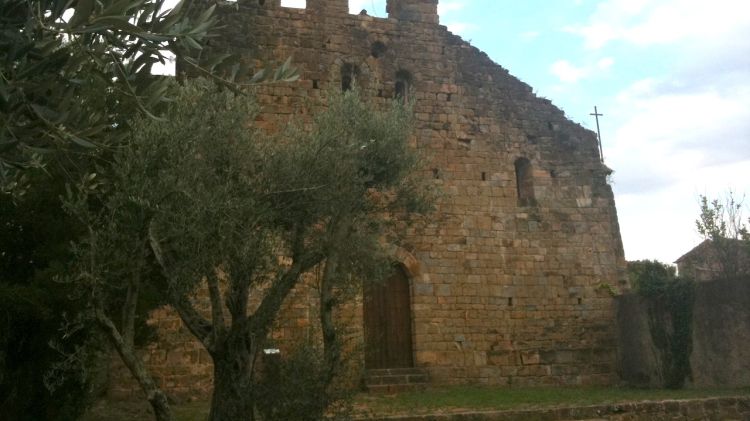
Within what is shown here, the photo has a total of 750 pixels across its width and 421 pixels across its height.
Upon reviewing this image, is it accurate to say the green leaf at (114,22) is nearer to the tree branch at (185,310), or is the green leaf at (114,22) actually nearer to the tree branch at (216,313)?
the tree branch at (185,310)

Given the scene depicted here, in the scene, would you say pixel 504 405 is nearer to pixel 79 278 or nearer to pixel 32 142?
pixel 79 278

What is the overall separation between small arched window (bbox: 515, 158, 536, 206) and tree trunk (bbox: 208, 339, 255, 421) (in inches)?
326

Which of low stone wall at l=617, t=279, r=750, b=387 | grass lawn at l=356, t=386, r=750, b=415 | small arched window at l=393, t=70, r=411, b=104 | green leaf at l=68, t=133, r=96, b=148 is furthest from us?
small arched window at l=393, t=70, r=411, b=104

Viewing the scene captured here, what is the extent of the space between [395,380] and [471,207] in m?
3.87

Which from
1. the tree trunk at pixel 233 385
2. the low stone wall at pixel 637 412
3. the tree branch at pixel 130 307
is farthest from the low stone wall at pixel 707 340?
the tree branch at pixel 130 307

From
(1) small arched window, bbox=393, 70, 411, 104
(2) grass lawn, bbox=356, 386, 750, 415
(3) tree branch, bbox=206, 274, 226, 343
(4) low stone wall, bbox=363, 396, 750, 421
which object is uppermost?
(1) small arched window, bbox=393, 70, 411, 104

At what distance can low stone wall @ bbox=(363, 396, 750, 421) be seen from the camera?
28.2 ft

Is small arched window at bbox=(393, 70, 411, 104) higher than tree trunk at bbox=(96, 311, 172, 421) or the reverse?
higher

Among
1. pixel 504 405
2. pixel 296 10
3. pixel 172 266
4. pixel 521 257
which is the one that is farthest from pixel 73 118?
pixel 521 257

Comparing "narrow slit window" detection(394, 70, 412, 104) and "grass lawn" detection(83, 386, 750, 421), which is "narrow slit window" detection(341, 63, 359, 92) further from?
"grass lawn" detection(83, 386, 750, 421)

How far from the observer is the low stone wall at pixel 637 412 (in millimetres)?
8586

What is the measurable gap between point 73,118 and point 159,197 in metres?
2.00

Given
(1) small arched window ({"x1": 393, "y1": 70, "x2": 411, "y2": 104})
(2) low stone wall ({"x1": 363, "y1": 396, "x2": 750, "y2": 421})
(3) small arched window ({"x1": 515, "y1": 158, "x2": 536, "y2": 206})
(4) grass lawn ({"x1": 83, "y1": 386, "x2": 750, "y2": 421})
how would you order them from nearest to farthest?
(2) low stone wall ({"x1": 363, "y1": 396, "x2": 750, "y2": 421})
(4) grass lawn ({"x1": 83, "y1": 386, "x2": 750, "y2": 421})
(1) small arched window ({"x1": 393, "y1": 70, "x2": 411, "y2": 104})
(3) small arched window ({"x1": 515, "y1": 158, "x2": 536, "y2": 206})

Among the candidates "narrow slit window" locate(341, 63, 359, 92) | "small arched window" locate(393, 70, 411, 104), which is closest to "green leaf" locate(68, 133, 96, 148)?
"narrow slit window" locate(341, 63, 359, 92)
